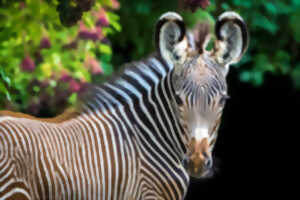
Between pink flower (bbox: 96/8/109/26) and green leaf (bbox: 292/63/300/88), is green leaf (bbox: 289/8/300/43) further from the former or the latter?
pink flower (bbox: 96/8/109/26)

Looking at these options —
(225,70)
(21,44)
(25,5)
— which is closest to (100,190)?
(225,70)

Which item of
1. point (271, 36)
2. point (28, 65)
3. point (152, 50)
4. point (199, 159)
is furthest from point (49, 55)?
point (199, 159)

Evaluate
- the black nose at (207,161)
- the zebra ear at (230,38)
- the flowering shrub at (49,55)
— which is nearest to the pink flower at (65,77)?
the flowering shrub at (49,55)

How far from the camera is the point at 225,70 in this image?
5.08 meters

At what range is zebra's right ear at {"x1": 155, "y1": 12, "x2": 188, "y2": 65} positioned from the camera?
506 cm

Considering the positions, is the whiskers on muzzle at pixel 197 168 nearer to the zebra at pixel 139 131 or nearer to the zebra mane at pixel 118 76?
the zebra at pixel 139 131

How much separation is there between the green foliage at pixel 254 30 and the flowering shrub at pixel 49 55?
125cm

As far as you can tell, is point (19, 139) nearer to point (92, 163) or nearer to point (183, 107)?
point (92, 163)

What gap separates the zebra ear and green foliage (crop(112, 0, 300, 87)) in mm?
4549

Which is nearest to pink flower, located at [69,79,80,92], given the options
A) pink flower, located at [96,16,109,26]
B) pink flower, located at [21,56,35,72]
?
pink flower, located at [21,56,35,72]

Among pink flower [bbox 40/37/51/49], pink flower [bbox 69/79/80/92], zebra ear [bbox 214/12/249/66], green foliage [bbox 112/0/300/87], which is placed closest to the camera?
zebra ear [bbox 214/12/249/66]

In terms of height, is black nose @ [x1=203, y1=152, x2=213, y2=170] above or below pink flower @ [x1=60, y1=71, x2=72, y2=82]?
below

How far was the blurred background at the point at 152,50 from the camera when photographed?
803 centimetres

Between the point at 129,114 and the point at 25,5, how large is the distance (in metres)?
3.56
